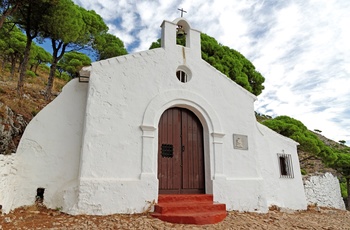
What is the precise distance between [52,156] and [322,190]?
1115cm

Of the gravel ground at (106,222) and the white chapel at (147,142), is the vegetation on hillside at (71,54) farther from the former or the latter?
the gravel ground at (106,222)

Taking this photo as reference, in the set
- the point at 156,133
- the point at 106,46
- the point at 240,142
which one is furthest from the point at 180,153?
the point at 106,46

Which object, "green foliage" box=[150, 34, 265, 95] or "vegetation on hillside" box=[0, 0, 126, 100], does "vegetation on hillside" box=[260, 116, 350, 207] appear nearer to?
"green foliage" box=[150, 34, 265, 95]

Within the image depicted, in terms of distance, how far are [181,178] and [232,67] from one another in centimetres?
1070

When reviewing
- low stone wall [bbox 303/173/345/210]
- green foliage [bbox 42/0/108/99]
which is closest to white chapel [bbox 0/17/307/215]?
low stone wall [bbox 303/173/345/210]

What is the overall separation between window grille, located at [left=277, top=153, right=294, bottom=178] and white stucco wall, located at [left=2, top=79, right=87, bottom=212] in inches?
258

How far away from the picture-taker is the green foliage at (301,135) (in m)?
11.6

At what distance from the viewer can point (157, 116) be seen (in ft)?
20.8

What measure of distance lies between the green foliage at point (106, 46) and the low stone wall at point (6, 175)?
39.7 feet

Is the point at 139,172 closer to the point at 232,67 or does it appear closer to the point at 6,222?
the point at 6,222

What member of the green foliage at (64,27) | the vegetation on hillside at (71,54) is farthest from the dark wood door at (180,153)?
the green foliage at (64,27)

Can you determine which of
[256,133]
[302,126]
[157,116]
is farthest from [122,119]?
[302,126]

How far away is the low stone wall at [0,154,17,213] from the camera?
4840 millimetres

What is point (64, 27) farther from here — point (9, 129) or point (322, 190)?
point (322, 190)
